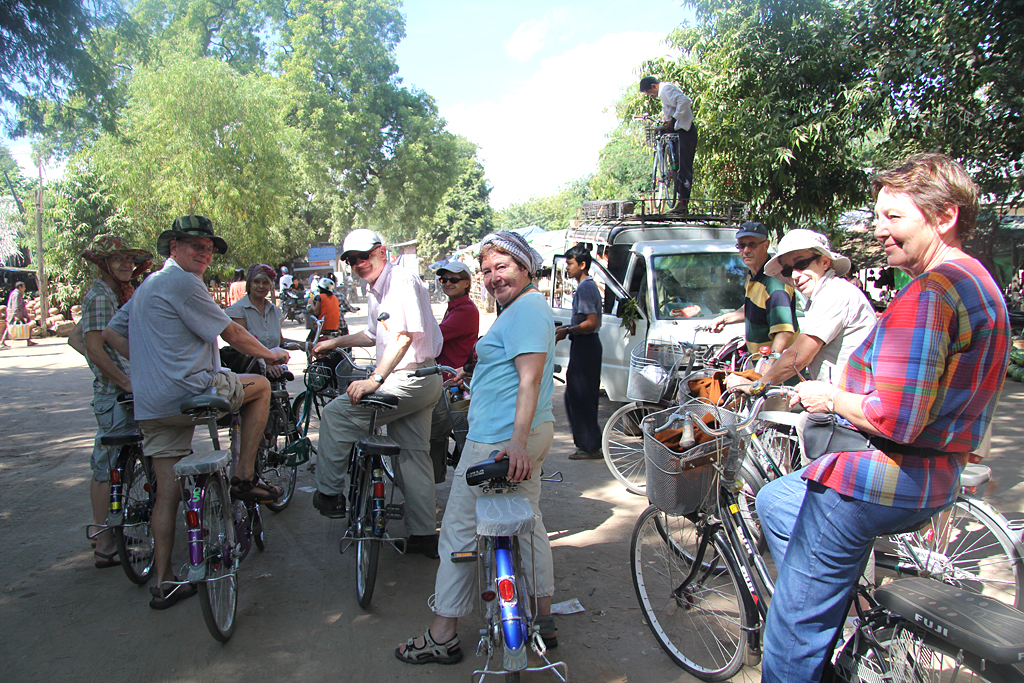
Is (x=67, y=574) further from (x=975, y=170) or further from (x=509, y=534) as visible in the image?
(x=975, y=170)

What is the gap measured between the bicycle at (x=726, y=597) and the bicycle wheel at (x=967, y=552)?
2.63ft

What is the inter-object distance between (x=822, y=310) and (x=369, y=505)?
300cm

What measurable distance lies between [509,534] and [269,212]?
26.0 meters

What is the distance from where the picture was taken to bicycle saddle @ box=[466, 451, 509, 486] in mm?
2633

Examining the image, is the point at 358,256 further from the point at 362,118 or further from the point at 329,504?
the point at 362,118

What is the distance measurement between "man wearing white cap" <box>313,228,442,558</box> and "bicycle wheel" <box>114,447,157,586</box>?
1.01m

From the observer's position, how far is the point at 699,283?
759 cm

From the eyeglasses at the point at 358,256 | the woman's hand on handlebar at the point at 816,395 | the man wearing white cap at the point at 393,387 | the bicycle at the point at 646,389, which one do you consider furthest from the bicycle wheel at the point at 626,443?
the woman's hand on handlebar at the point at 816,395

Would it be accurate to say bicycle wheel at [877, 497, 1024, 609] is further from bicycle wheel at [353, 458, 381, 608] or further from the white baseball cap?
the white baseball cap

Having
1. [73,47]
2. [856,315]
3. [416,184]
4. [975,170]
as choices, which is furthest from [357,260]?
[416,184]

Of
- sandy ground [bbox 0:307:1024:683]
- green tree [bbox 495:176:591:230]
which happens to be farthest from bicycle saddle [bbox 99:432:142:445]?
green tree [bbox 495:176:591:230]

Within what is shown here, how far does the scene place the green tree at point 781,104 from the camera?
1033 centimetres

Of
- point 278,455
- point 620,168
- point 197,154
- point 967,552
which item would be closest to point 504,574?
point 967,552

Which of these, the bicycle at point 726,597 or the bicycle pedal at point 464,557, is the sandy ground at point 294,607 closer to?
the bicycle at point 726,597
